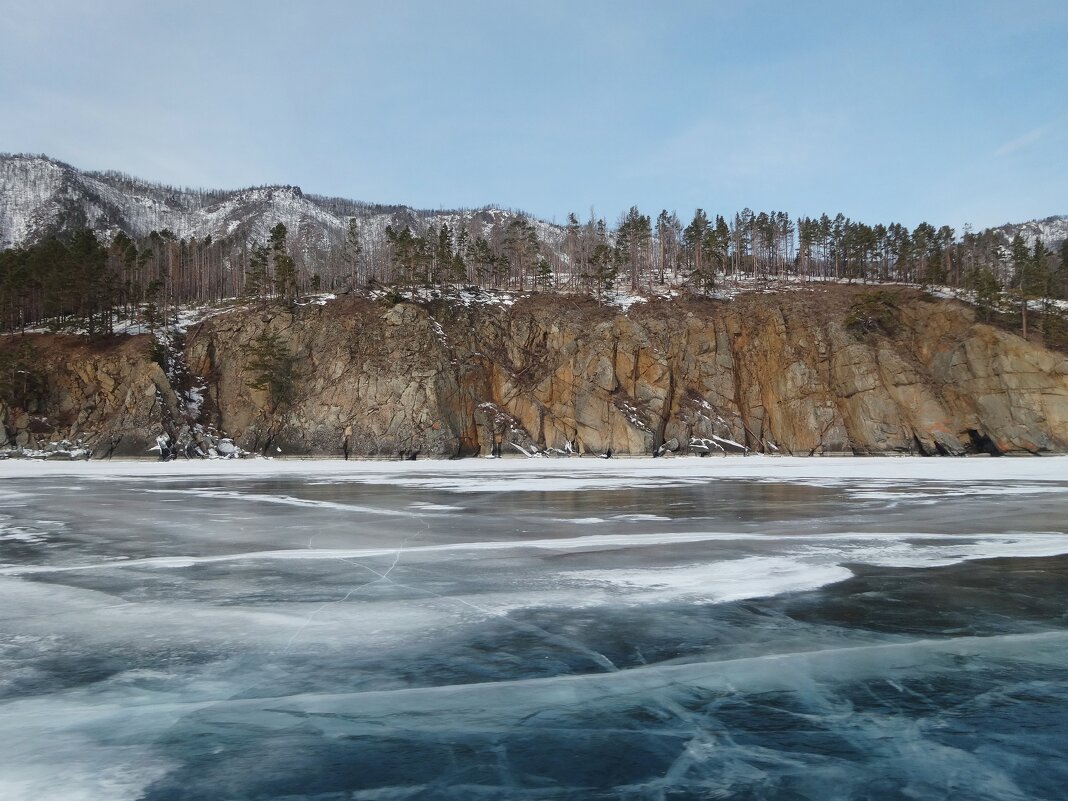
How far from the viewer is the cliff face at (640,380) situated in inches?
2398

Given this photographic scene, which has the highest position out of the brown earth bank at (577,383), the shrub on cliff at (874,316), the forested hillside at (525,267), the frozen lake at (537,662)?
the forested hillside at (525,267)

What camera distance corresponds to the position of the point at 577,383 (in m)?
65.1

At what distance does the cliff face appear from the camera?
60.9 m

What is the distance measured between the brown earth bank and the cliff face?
0.50ft

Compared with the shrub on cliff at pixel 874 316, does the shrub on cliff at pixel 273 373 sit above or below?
below

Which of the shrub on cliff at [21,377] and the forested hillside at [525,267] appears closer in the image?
the shrub on cliff at [21,377]

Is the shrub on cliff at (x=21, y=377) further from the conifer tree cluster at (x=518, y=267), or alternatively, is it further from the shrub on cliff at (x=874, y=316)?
the shrub on cliff at (x=874, y=316)

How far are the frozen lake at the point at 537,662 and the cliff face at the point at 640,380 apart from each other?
145ft

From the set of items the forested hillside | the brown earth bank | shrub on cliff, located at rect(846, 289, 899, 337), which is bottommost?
the brown earth bank

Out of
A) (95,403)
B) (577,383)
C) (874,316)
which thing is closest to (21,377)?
(95,403)

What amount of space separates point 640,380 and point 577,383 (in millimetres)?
6179

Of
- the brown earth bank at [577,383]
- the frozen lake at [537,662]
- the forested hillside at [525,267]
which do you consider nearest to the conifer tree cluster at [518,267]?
the forested hillside at [525,267]

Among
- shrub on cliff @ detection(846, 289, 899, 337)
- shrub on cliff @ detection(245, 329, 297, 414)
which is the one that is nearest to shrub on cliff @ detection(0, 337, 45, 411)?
shrub on cliff @ detection(245, 329, 297, 414)

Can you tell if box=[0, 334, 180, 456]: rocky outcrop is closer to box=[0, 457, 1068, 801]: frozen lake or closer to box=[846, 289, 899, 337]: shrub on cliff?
box=[0, 457, 1068, 801]: frozen lake
